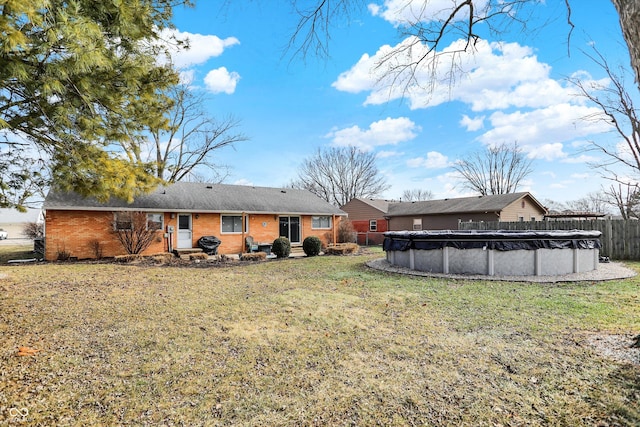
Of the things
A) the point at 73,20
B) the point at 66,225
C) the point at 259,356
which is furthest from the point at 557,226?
the point at 66,225

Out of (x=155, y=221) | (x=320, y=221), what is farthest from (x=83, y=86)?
(x=320, y=221)

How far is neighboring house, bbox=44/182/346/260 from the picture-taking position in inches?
524

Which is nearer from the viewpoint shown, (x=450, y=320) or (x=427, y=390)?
(x=427, y=390)

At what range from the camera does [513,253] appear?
9.16 metres

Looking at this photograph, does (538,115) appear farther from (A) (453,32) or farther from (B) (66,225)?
(B) (66,225)

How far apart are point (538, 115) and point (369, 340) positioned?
1594cm

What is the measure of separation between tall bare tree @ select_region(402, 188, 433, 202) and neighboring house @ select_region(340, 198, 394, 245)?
90.2ft

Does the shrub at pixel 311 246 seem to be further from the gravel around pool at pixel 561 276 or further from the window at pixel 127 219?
the window at pixel 127 219

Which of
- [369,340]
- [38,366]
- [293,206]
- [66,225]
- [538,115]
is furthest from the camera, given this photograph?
[293,206]

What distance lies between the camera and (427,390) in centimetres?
295

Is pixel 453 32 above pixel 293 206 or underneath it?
above

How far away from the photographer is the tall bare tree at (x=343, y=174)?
36219 mm

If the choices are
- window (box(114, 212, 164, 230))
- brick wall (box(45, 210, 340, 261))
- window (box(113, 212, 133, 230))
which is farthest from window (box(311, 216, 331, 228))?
window (box(113, 212, 133, 230))

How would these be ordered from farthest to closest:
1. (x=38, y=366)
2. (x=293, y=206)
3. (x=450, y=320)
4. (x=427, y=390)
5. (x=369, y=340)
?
(x=293, y=206)
(x=450, y=320)
(x=369, y=340)
(x=38, y=366)
(x=427, y=390)
